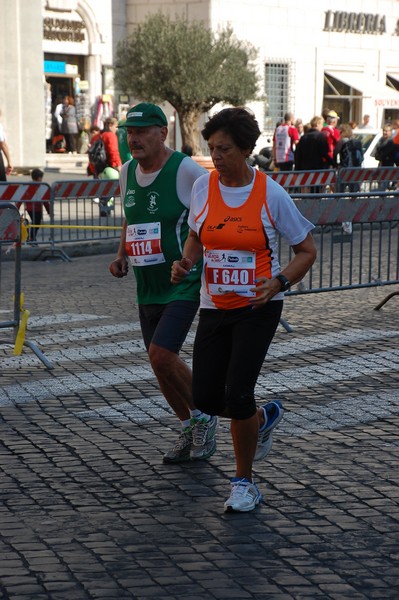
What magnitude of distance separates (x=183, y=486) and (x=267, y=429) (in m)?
0.47

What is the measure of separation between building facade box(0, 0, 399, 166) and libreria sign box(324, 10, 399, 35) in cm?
4

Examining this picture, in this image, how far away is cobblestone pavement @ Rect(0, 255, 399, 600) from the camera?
4.64 metres

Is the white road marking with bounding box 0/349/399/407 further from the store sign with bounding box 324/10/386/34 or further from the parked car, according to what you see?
the store sign with bounding box 324/10/386/34

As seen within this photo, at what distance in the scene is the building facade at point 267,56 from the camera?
38.2 metres

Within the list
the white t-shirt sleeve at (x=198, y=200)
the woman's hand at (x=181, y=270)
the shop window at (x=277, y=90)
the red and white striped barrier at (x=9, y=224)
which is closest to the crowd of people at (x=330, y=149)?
the red and white striped barrier at (x=9, y=224)

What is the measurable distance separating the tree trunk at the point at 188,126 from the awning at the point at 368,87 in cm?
1148

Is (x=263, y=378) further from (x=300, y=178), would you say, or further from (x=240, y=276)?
(x=300, y=178)

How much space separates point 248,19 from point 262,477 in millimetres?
38965

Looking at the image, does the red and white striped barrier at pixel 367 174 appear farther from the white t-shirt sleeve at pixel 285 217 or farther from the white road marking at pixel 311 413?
the white t-shirt sleeve at pixel 285 217

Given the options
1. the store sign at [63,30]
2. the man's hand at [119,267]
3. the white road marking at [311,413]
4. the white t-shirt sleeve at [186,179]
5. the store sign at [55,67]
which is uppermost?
the store sign at [63,30]

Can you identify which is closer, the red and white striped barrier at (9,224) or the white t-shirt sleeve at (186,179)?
the white t-shirt sleeve at (186,179)

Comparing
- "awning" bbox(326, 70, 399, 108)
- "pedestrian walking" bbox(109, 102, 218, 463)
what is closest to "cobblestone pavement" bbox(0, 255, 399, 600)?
"pedestrian walking" bbox(109, 102, 218, 463)

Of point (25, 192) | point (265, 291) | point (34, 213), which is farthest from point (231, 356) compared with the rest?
point (34, 213)

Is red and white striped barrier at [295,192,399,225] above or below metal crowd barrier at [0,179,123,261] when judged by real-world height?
above
